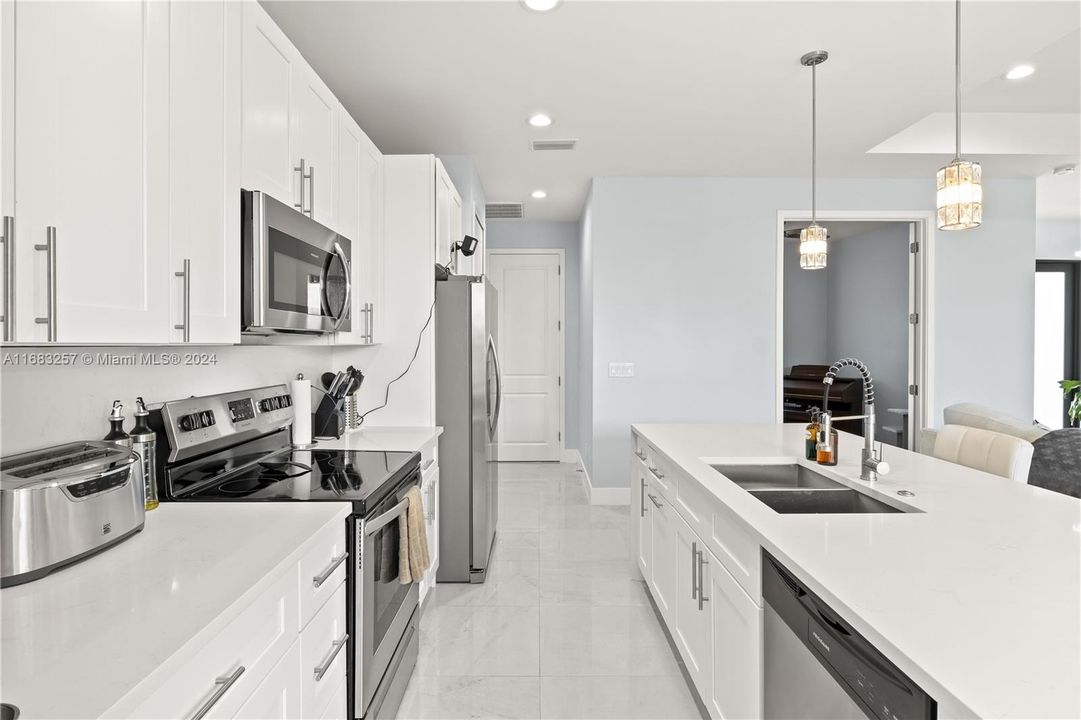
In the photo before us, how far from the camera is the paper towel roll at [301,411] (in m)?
2.39

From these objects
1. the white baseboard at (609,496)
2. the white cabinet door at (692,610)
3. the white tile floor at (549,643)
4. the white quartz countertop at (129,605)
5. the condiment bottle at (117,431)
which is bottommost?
the white tile floor at (549,643)

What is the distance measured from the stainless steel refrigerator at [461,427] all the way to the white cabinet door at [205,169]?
1.54 meters

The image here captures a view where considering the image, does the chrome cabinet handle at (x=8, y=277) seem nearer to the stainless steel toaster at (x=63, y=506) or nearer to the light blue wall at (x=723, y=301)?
the stainless steel toaster at (x=63, y=506)

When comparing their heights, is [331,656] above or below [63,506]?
below

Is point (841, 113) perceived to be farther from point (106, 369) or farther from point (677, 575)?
point (106, 369)

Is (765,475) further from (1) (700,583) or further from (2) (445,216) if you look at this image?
(2) (445,216)

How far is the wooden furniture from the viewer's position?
6.33m

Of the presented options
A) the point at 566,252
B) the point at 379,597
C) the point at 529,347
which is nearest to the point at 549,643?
the point at 379,597

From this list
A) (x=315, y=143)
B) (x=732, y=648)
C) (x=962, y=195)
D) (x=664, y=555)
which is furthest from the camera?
(x=664, y=555)

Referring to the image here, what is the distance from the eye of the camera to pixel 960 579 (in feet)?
3.38

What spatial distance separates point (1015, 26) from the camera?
2.36 metres

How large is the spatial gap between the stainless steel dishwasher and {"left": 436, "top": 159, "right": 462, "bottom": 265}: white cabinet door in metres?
2.43

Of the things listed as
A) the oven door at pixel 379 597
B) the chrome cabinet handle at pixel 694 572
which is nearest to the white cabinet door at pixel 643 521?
the chrome cabinet handle at pixel 694 572

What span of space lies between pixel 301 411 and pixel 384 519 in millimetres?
875
